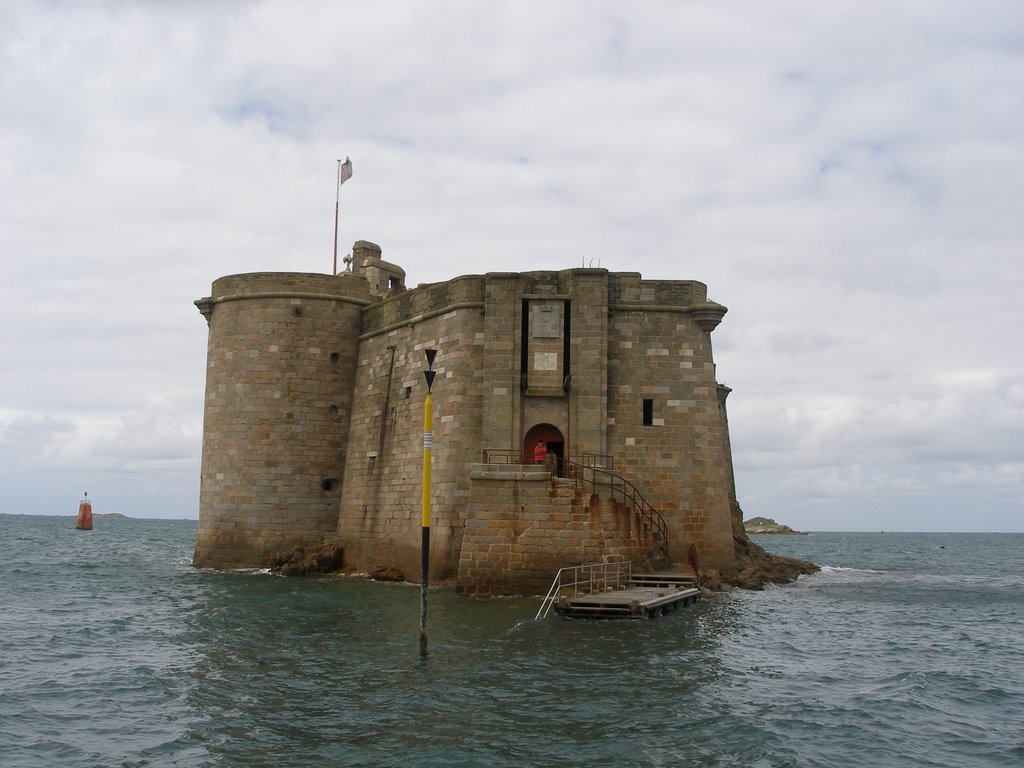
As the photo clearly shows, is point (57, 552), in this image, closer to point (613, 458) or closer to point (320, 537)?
point (320, 537)

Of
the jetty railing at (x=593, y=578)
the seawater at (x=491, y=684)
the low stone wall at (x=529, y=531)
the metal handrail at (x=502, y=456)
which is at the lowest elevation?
the seawater at (x=491, y=684)

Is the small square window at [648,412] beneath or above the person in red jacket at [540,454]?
above

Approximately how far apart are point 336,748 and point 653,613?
10393 millimetres

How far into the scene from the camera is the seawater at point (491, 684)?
1176 cm

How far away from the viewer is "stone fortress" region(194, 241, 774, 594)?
23.5 m

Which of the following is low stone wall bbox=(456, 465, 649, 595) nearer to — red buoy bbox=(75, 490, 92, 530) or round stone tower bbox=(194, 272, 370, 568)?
round stone tower bbox=(194, 272, 370, 568)

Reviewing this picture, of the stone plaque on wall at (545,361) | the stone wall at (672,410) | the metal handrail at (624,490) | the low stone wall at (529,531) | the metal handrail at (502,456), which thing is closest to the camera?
the low stone wall at (529,531)

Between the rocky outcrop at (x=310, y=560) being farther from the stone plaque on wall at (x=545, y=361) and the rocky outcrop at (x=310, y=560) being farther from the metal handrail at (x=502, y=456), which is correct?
the stone plaque on wall at (x=545, y=361)

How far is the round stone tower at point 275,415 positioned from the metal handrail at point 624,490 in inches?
369

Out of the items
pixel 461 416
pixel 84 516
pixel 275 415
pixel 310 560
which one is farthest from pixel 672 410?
pixel 84 516

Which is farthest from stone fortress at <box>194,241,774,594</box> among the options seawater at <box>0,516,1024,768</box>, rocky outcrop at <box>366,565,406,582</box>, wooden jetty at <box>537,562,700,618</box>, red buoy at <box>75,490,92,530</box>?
red buoy at <box>75,490,92,530</box>

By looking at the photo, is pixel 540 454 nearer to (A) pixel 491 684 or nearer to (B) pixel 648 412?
(B) pixel 648 412

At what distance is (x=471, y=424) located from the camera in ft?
88.0

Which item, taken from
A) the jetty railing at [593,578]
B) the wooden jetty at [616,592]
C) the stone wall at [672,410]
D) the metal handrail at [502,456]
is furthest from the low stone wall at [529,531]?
the stone wall at [672,410]
